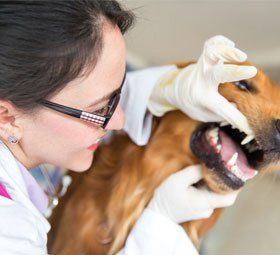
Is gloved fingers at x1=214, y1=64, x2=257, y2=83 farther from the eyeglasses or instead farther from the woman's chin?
the woman's chin

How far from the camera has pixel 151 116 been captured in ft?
4.20

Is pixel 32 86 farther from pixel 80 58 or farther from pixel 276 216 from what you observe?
pixel 276 216

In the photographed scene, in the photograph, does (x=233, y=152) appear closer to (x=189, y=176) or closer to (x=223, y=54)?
(x=189, y=176)

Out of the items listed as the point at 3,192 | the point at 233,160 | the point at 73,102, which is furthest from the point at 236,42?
the point at 3,192

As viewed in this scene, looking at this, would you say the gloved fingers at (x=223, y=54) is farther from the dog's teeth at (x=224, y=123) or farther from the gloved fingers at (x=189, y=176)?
the gloved fingers at (x=189, y=176)

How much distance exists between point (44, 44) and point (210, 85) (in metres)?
0.39

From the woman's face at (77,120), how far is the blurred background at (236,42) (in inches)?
10.8

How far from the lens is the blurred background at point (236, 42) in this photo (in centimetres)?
121

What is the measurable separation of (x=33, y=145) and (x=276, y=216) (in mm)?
613

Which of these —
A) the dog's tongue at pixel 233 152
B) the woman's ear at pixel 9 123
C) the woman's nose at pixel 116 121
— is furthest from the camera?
the dog's tongue at pixel 233 152

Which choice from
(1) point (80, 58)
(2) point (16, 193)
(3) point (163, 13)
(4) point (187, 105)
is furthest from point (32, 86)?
(3) point (163, 13)

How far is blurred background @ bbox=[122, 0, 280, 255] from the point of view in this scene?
1209 mm

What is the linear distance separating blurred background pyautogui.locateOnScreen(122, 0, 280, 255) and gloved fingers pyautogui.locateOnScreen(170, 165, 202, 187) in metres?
0.13

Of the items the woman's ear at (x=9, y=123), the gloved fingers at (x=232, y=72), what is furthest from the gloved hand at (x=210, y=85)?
the woman's ear at (x=9, y=123)
